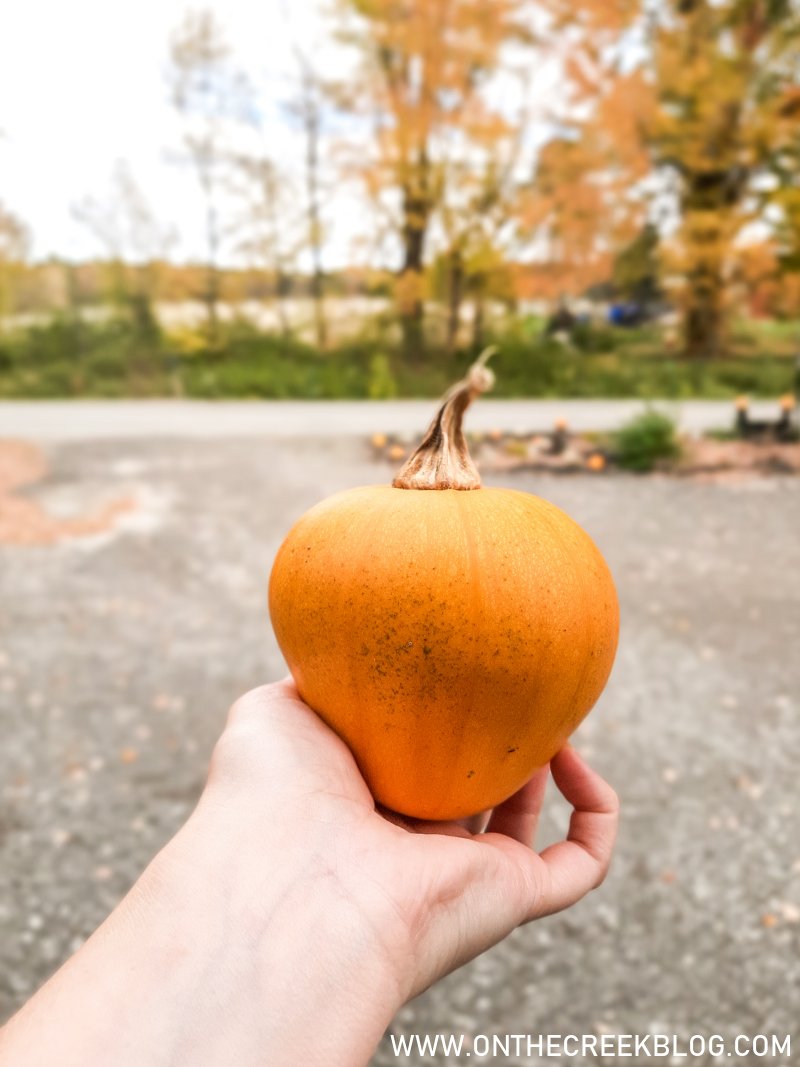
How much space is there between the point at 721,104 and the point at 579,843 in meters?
19.5

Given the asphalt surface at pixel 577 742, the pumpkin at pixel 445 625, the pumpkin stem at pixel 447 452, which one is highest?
the pumpkin stem at pixel 447 452

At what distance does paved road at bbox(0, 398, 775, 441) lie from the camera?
14227 mm

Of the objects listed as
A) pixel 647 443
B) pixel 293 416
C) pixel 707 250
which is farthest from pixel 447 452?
pixel 707 250

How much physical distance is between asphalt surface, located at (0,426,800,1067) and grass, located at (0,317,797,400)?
419 inches

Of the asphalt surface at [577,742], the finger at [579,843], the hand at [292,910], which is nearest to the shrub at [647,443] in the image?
the asphalt surface at [577,742]

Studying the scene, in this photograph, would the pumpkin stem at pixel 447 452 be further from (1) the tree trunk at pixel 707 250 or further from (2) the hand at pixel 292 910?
(1) the tree trunk at pixel 707 250

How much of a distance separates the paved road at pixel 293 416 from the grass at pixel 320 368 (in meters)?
0.83

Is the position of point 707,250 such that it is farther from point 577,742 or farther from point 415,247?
point 577,742

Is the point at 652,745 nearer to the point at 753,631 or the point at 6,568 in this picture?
the point at 753,631

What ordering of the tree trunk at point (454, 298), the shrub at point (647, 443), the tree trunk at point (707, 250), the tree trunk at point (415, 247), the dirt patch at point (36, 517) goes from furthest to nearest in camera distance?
the tree trunk at point (454, 298) → the tree trunk at point (707, 250) → the tree trunk at point (415, 247) → the shrub at point (647, 443) → the dirt patch at point (36, 517)

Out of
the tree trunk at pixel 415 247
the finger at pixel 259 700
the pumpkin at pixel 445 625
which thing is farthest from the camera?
the tree trunk at pixel 415 247

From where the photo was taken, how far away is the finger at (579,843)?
1899 mm

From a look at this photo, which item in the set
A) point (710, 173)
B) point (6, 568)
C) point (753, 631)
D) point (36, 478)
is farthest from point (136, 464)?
point (710, 173)

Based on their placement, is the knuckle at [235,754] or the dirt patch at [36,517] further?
the dirt patch at [36,517]
